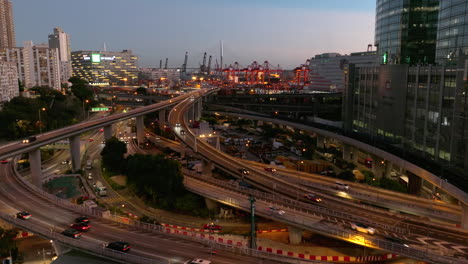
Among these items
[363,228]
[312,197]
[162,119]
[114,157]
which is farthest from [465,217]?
[162,119]

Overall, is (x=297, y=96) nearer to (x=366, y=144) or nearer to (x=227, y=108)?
(x=227, y=108)

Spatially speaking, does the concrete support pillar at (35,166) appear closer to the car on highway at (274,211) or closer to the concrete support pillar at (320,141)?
the car on highway at (274,211)

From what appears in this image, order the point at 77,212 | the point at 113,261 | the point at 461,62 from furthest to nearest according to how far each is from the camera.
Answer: the point at 461,62 → the point at 77,212 → the point at 113,261

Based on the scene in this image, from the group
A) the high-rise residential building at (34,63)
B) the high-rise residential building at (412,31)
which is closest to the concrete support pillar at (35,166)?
the high-rise residential building at (412,31)

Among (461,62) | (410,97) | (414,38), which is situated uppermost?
(414,38)

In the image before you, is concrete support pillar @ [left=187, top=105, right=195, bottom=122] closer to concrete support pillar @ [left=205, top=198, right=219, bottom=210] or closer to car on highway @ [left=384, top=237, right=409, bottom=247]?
concrete support pillar @ [left=205, top=198, right=219, bottom=210]

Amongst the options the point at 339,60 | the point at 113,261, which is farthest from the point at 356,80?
the point at 339,60

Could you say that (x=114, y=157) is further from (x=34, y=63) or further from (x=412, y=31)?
(x=34, y=63)

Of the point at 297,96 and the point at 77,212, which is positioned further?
the point at 297,96
